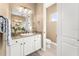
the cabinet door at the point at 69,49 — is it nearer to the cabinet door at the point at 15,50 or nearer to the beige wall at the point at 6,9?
the cabinet door at the point at 15,50

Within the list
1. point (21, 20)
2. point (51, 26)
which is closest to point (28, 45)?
point (21, 20)

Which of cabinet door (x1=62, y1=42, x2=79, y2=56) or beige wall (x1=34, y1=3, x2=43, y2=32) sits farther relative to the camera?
beige wall (x1=34, y1=3, x2=43, y2=32)

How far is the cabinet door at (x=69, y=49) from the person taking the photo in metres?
1.65

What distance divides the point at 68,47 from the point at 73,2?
822 millimetres

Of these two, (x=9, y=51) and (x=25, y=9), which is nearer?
(x=9, y=51)

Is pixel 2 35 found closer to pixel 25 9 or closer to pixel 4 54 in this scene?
pixel 4 54

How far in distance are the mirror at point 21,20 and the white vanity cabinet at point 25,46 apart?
6.3 inches

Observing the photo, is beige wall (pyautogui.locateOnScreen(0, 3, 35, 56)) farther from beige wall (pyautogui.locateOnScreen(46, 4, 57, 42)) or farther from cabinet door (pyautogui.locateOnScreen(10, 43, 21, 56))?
beige wall (pyautogui.locateOnScreen(46, 4, 57, 42))

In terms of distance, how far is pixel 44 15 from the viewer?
2043 millimetres

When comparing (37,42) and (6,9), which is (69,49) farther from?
(6,9)

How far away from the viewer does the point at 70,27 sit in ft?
5.54

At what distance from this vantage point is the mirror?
1.83m

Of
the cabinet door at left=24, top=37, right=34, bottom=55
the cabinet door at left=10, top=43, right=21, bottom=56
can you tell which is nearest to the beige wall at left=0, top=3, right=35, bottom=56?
the cabinet door at left=10, top=43, right=21, bottom=56

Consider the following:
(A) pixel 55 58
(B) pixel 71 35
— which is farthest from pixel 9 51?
(B) pixel 71 35
